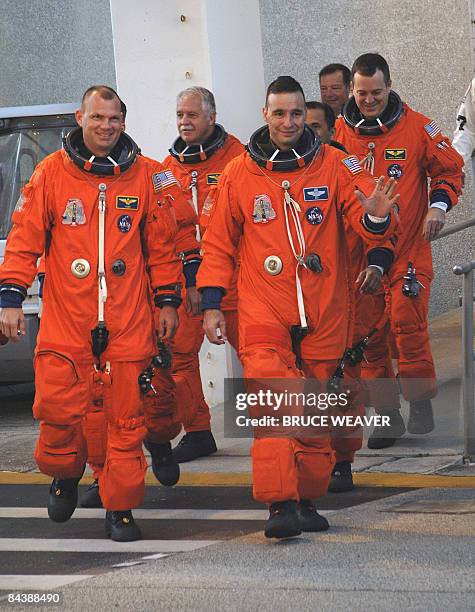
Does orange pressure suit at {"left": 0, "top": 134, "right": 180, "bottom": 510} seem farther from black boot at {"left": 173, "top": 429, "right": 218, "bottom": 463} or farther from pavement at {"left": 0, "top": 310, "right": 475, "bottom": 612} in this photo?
black boot at {"left": 173, "top": 429, "right": 218, "bottom": 463}

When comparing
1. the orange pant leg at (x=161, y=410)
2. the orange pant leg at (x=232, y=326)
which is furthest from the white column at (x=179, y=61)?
the orange pant leg at (x=161, y=410)

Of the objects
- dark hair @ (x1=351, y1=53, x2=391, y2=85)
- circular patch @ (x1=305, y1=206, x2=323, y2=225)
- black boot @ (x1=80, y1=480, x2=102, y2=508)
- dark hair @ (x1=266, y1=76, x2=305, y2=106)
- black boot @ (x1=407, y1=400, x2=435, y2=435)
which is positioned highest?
dark hair @ (x1=351, y1=53, x2=391, y2=85)

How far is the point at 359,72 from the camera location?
27.6 ft

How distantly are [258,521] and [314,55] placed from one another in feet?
21.9

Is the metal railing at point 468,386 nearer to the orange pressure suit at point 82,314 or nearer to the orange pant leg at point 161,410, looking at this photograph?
the orange pant leg at point 161,410

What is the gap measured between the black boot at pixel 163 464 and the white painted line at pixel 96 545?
3.73 ft

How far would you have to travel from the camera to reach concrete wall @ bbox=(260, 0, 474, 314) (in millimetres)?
12758

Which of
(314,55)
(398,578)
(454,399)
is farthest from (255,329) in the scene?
(314,55)

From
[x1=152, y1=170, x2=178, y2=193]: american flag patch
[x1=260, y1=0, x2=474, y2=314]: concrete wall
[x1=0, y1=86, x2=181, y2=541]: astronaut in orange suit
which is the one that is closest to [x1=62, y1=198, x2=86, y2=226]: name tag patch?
[x1=0, y1=86, x2=181, y2=541]: astronaut in orange suit

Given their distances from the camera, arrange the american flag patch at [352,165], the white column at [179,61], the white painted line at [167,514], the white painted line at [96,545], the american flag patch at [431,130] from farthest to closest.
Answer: the white column at [179,61] → the american flag patch at [431,130] → the white painted line at [167,514] → the american flag patch at [352,165] → the white painted line at [96,545]

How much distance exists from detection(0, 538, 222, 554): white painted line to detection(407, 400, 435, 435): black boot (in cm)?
255

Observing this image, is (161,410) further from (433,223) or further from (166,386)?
(433,223)

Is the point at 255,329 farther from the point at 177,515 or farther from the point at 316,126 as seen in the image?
the point at 316,126

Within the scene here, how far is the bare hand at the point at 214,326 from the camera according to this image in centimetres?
673
